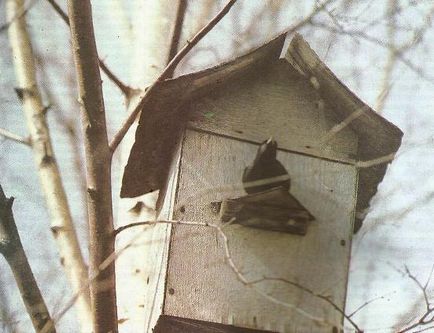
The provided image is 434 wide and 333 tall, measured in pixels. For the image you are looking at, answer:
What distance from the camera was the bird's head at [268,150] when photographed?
7.30 feet

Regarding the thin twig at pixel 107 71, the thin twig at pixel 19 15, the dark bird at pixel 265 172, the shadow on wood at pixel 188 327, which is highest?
the thin twig at pixel 19 15

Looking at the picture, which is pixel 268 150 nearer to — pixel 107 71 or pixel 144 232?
pixel 144 232

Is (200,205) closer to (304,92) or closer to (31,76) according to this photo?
(304,92)

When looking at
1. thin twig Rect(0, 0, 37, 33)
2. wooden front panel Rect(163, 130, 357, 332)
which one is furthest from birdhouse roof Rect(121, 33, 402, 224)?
thin twig Rect(0, 0, 37, 33)

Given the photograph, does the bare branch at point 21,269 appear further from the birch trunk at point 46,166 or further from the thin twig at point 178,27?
the thin twig at point 178,27

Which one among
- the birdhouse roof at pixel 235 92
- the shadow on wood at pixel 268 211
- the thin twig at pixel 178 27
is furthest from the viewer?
the thin twig at pixel 178 27

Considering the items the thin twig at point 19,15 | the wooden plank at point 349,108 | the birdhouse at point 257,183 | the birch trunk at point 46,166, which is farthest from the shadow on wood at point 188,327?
the thin twig at point 19,15

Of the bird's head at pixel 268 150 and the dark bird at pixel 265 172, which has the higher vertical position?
the bird's head at pixel 268 150

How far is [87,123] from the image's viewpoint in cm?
197

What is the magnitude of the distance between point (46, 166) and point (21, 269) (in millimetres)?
734

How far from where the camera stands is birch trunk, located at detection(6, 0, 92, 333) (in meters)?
2.63

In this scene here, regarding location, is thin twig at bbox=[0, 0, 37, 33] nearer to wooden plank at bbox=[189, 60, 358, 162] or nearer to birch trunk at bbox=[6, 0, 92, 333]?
birch trunk at bbox=[6, 0, 92, 333]

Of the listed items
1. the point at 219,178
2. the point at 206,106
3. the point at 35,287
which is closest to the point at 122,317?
the point at 35,287

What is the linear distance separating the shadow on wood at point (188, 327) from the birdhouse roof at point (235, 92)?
65cm
